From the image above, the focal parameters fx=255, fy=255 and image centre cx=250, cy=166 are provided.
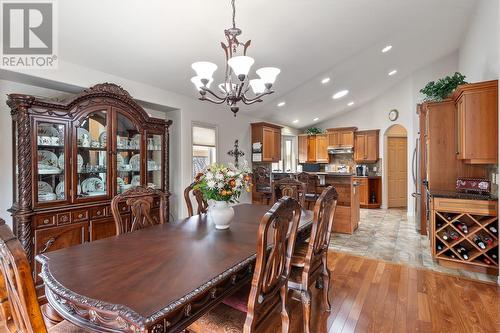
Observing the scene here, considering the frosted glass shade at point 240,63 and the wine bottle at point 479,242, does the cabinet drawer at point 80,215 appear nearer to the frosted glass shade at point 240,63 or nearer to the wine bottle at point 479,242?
the frosted glass shade at point 240,63

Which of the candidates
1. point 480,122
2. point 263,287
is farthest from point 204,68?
point 480,122

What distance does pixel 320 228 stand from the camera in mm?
1905

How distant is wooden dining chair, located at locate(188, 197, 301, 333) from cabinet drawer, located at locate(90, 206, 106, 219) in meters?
2.07

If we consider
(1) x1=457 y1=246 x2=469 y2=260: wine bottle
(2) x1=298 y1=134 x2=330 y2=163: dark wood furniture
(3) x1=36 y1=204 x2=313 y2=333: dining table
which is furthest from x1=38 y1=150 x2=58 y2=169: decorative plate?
(2) x1=298 y1=134 x2=330 y2=163: dark wood furniture

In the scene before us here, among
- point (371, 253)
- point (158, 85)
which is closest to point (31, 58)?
point (158, 85)

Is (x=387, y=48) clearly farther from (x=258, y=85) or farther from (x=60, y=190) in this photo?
(x=60, y=190)

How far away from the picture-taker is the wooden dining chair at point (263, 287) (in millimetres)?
1243

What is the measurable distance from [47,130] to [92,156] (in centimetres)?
53

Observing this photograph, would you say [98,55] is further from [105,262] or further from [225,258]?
[225,258]

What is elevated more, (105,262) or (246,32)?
(246,32)

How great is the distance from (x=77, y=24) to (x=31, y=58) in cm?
62

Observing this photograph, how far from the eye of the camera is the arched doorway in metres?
7.46

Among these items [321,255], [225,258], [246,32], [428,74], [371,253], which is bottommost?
[371,253]

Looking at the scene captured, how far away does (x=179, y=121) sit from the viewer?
14.0 ft
